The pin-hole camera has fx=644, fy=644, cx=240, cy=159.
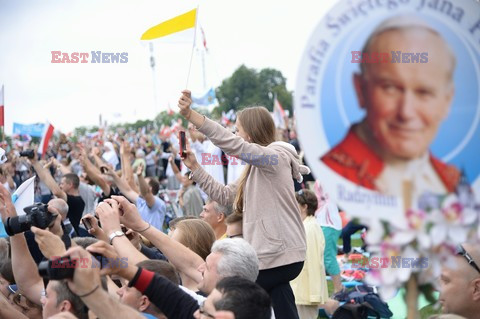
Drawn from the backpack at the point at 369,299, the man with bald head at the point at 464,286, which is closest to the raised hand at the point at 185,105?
the man with bald head at the point at 464,286

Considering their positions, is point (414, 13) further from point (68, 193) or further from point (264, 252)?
point (68, 193)

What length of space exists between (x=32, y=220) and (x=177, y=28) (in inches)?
136

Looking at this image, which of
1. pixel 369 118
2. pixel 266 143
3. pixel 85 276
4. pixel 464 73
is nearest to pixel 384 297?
pixel 369 118

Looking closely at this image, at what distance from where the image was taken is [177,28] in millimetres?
6648

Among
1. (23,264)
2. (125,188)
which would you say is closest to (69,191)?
(125,188)

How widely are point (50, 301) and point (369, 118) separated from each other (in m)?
1.93

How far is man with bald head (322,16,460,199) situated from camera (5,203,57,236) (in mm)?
2021

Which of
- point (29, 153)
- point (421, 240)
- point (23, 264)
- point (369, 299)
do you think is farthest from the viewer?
point (29, 153)

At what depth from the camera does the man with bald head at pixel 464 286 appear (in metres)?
3.33

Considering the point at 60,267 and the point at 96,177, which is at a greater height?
the point at 60,267

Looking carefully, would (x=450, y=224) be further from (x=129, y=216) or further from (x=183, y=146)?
(x=183, y=146)

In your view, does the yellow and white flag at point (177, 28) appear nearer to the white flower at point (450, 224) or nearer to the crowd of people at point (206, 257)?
the crowd of people at point (206, 257)

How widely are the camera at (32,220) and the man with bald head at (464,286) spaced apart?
7.28ft

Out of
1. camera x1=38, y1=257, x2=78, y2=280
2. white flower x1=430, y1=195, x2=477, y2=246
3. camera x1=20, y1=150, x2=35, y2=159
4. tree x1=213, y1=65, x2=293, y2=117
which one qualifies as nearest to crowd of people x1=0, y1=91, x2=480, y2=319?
camera x1=38, y1=257, x2=78, y2=280
